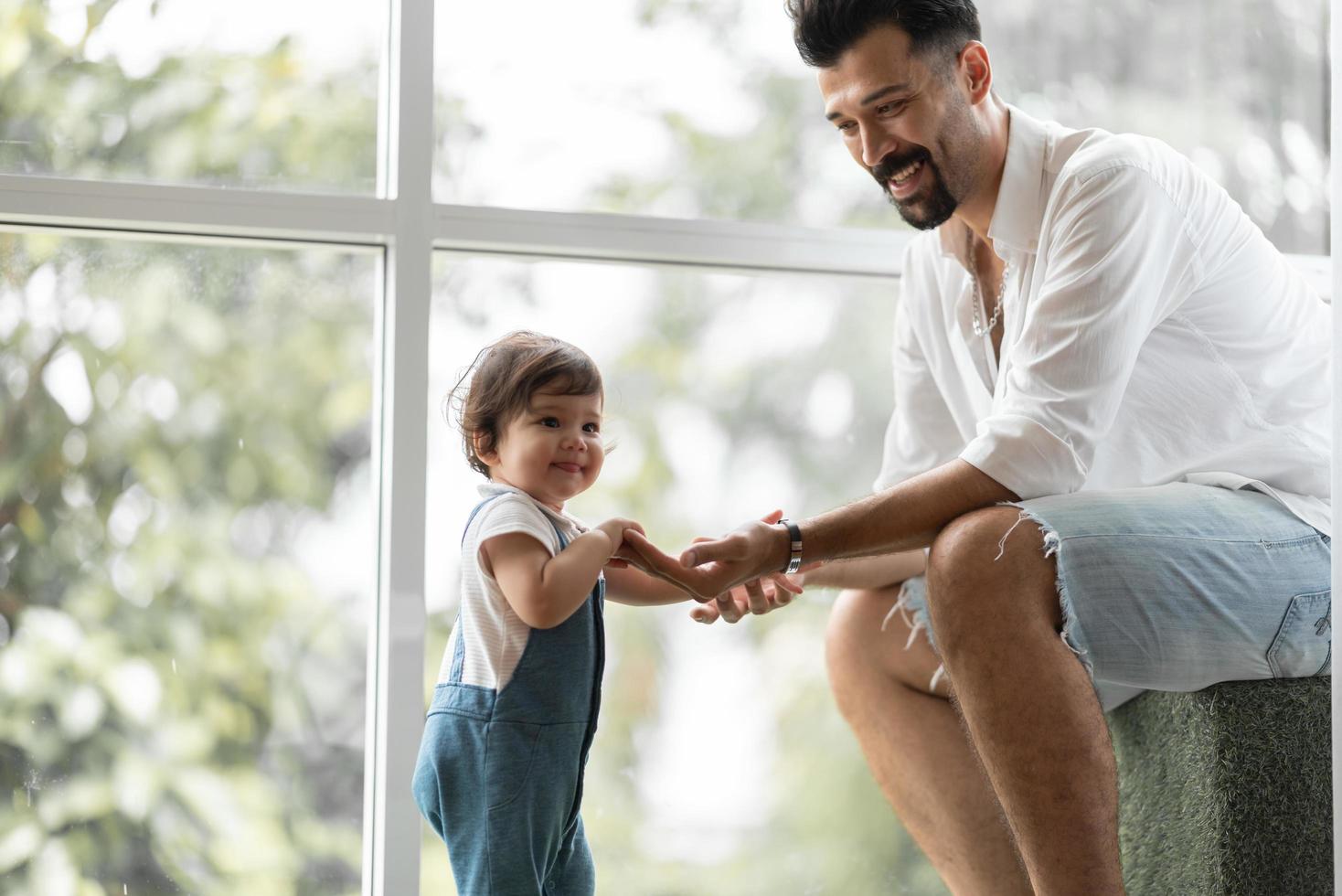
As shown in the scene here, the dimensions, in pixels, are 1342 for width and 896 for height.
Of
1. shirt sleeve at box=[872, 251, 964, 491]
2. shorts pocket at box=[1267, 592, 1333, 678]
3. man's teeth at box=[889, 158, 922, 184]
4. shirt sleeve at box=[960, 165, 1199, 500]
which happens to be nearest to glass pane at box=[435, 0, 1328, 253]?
shirt sleeve at box=[872, 251, 964, 491]

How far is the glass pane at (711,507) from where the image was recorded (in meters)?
1.94

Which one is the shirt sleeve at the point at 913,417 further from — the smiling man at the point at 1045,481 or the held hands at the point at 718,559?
the held hands at the point at 718,559

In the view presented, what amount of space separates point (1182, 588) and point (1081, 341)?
0.29 metres

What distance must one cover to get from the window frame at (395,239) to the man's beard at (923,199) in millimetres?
375

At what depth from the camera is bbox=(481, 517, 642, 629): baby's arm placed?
1.38 m

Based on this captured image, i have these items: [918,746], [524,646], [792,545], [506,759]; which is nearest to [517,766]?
[506,759]

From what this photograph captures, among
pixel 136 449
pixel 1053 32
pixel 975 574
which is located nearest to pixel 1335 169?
pixel 975 574

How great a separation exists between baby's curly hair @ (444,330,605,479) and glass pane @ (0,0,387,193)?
0.50 m

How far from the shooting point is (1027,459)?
1475mm

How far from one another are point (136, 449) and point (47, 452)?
11cm

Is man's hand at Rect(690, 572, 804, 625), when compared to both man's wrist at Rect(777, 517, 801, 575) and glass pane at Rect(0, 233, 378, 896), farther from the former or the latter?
glass pane at Rect(0, 233, 378, 896)

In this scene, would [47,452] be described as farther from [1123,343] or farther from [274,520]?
[1123,343]

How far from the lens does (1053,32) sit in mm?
2143

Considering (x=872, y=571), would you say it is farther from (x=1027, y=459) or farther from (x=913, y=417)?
(x=1027, y=459)
